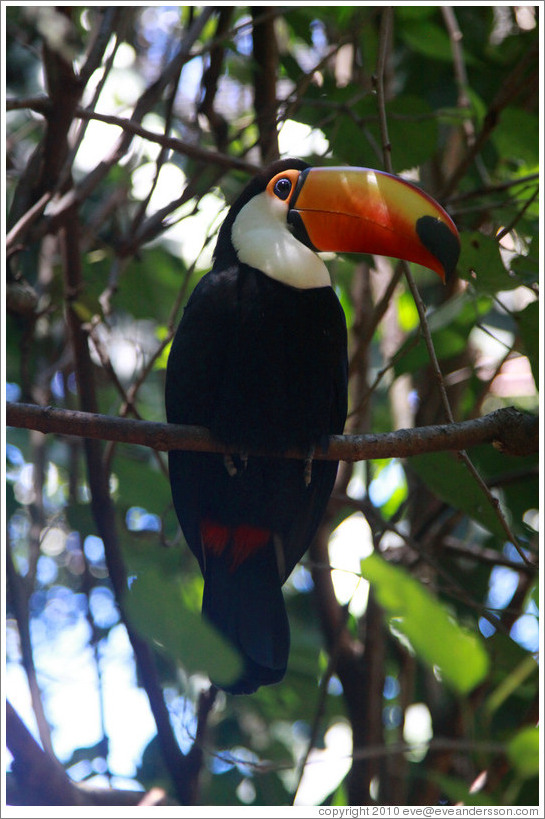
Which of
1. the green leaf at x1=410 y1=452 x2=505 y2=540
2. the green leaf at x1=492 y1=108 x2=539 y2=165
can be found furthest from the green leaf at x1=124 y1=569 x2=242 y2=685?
the green leaf at x1=492 y1=108 x2=539 y2=165

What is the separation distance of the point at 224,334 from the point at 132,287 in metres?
0.88

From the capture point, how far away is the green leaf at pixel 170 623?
102 centimetres

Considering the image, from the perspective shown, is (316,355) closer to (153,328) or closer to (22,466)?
(22,466)

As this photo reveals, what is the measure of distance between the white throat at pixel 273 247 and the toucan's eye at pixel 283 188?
0.07 ft

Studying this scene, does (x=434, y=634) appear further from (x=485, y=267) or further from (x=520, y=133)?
(x=520, y=133)

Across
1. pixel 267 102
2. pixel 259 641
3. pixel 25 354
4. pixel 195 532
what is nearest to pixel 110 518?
pixel 195 532

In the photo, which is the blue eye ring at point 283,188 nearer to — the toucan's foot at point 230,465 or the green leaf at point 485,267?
the green leaf at point 485,267

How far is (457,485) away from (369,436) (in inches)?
11.6

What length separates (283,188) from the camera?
2369 mm

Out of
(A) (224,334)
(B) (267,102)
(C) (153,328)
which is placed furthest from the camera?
(C) (153,328)

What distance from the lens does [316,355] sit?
84.0 inches

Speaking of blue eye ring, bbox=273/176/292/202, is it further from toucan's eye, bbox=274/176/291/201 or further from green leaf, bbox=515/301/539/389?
green leaf, bbox=515/301/539/389

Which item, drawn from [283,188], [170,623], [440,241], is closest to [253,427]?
[440,241]

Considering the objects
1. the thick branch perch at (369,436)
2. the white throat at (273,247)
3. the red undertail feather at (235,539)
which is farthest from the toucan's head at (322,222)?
the red undertail feather at (235,539)
